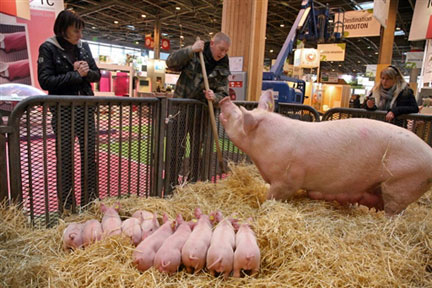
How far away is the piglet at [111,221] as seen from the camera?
72.5 inches

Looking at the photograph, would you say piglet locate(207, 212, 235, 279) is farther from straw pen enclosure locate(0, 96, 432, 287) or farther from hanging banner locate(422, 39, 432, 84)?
hanging banner locate(422, 39, 432, 84)

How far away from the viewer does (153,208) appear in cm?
224

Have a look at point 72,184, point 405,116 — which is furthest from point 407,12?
point 72,184

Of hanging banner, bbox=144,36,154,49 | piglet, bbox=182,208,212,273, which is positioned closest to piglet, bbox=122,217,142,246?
piglet, bbox=182,208,212,273

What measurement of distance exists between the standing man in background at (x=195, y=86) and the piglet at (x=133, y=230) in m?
0.99

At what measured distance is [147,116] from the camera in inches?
104

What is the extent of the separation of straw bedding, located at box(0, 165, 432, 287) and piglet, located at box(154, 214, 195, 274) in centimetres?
4

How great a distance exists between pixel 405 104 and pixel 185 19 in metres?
18.3

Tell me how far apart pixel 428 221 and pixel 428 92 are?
6.40 meters

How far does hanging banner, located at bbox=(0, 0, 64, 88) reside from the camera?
13.2 ft

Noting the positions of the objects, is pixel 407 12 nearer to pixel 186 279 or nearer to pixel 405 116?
pixel 405 116

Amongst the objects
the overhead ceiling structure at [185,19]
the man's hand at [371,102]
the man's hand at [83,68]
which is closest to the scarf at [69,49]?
the man's hand at [83,68]

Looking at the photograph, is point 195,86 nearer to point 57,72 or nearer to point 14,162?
point 57,72

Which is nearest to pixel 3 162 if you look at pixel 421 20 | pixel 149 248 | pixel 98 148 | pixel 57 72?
pixel 98 148
